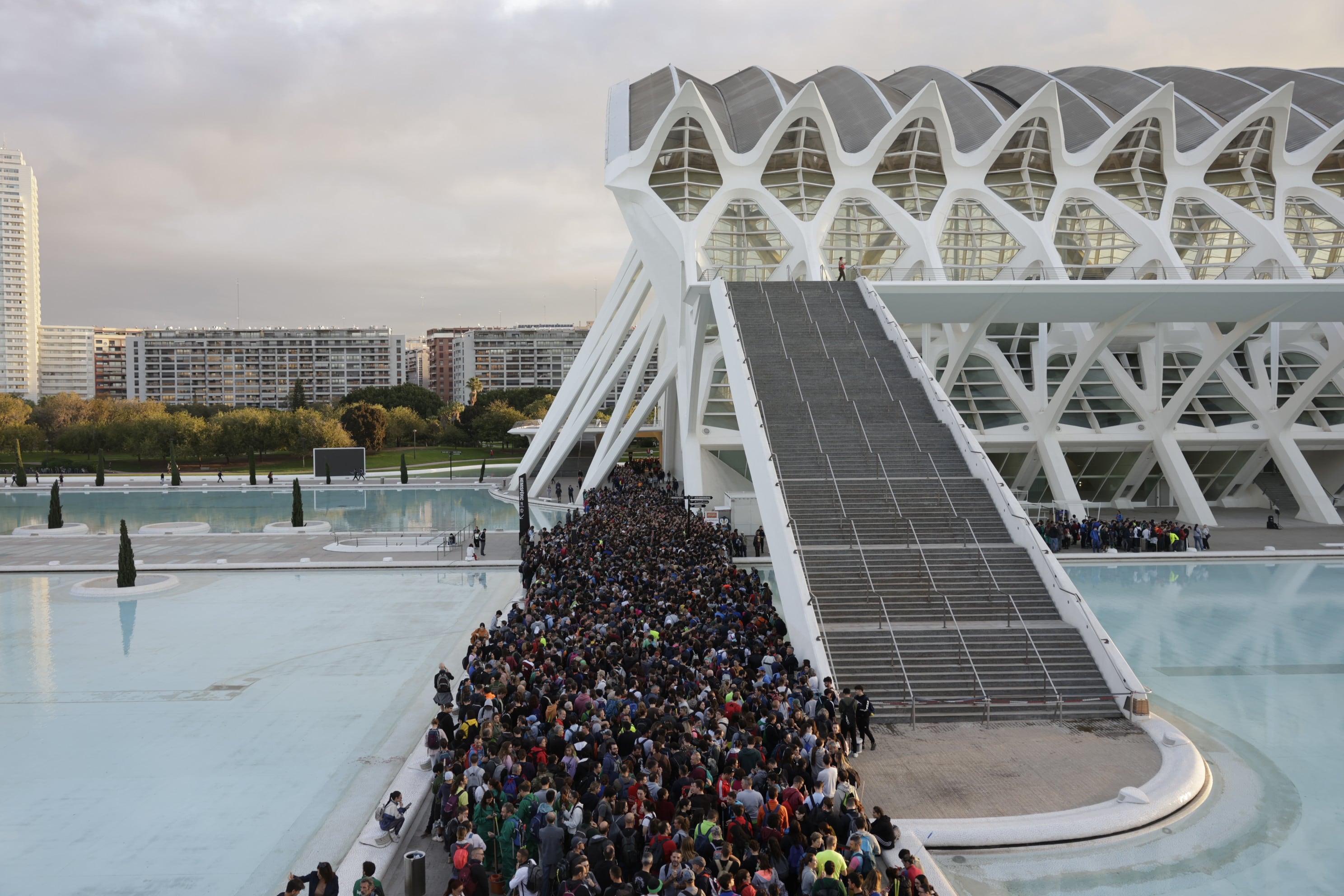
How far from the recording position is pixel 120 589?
68.4ft

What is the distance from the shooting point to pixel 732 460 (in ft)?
112

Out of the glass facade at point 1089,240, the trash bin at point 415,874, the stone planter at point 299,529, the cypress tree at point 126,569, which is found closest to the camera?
the trash bin at point 415,874

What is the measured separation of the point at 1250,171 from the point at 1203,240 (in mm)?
3710

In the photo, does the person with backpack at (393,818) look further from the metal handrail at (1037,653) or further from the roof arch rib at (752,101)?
the roof arch rib at (752,101)

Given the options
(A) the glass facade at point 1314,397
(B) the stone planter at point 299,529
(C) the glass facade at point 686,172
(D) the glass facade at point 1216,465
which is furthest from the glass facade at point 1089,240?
(B) the stone planter at point 299,529

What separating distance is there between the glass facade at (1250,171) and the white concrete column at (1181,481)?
13.0 meters

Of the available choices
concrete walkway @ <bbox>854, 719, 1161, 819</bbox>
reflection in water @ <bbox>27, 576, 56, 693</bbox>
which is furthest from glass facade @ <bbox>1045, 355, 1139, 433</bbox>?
reflection in water @ <bbox>27, 576, 56, 693</bbox>

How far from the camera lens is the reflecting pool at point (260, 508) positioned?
113 feet

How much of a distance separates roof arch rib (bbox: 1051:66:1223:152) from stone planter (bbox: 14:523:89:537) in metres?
45.2

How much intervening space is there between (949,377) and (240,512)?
30034mm

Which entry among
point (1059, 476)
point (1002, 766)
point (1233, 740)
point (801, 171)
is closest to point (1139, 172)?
point (801, 171)

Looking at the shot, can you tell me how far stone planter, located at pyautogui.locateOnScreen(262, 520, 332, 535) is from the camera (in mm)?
30766

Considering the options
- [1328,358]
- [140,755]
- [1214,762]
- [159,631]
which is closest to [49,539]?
[159,631]

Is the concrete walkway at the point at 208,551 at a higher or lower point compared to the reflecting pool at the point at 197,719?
higher
